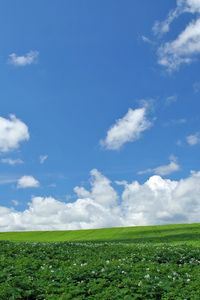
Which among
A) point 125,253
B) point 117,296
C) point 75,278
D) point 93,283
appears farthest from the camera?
point 125,253

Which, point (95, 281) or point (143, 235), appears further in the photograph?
point (143, 235)

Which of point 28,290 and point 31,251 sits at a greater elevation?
point 31,251

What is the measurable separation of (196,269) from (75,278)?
585cm

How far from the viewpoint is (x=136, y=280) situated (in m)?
18.9

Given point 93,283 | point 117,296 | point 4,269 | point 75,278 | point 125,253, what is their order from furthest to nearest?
point 125,253
point 4,269
point 75,278
point 93,283
point 117,296

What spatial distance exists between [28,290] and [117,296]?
3635 millimetres

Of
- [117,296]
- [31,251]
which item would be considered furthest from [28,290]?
[31,251]

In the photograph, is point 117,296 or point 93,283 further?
point 93,283

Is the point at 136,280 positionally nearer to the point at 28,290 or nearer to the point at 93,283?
the point at 93,283

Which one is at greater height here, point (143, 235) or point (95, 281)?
point (143, 235)

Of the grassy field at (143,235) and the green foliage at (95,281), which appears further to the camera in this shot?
the grassy field at (143,235)

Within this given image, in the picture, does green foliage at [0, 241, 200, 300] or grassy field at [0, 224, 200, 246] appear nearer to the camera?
green foliage at [0, 241, 200, 300]

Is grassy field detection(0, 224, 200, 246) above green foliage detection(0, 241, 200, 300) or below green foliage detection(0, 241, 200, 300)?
above

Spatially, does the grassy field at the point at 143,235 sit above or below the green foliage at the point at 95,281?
above
